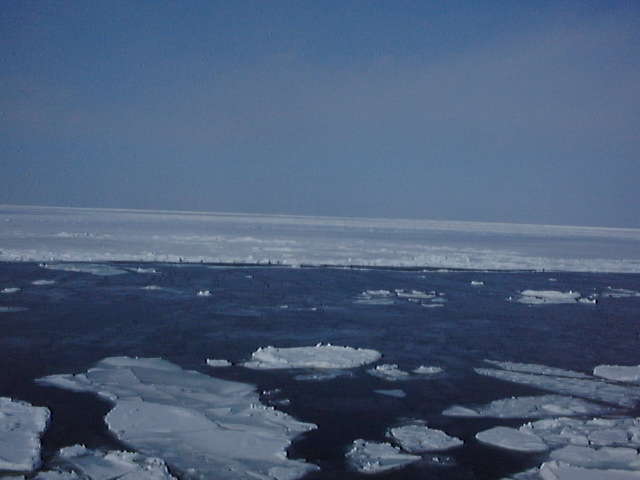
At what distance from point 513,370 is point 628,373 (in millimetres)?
1390

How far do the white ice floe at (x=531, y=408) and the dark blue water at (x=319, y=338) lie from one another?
0.18 meters

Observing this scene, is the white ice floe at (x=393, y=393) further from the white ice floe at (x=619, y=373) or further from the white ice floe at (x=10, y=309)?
the white ice floe at (x=10, y=309)

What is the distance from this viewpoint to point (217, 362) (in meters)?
7.52

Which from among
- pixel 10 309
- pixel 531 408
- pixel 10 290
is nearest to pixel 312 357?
pixel 531 408

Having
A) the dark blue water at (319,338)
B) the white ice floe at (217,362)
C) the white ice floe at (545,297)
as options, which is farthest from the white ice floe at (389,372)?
the white ice floe at (545,297)

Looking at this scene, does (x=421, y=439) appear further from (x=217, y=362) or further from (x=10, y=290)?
(x=10, y=290)

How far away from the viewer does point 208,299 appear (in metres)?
12.8

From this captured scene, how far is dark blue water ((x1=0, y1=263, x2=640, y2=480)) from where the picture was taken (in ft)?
17.6

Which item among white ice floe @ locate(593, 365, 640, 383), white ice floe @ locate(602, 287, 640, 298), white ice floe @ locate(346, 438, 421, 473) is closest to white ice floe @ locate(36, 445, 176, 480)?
white ice floe @ locate(346, 438, 421, 473)

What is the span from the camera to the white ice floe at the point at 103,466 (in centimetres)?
421

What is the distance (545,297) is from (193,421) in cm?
1134

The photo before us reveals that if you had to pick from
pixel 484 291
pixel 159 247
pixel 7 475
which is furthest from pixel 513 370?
pixel 159 247

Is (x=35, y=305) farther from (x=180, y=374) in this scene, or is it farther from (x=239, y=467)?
(x=239, y=467)

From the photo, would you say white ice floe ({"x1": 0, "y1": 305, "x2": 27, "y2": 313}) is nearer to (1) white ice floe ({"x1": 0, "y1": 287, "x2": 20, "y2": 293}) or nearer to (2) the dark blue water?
(2) the dark blue water
